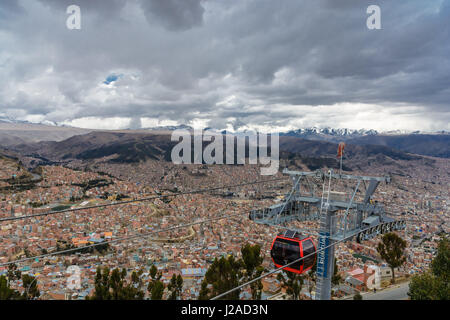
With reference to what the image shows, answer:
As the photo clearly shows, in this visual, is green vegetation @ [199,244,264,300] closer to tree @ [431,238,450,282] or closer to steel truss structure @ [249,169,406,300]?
steel truss structure @ [249,169,406,300]

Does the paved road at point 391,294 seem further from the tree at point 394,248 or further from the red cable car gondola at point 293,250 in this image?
the red cable car gondola at point 293,250

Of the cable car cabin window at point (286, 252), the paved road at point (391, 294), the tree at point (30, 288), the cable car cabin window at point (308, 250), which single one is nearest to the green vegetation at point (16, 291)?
the tree at point (30, 288)

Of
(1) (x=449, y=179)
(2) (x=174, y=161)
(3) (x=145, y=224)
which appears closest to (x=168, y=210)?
(3) (x=145, y=224)

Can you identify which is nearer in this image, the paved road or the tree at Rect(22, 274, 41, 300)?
the tree at Rect(22, 274, 41, 300)

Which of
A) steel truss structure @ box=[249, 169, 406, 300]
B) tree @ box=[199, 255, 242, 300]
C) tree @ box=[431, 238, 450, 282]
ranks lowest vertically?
tree @ box=[199, 255, 242, 300]

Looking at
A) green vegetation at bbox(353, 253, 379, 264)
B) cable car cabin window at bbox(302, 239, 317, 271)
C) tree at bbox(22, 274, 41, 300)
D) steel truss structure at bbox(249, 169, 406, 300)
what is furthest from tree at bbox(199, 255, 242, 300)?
green vegetation at bbox(353, 253, 379, 264)

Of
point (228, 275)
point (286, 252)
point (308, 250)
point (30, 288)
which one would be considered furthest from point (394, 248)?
point (30, 288)

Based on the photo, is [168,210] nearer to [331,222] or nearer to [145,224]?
[145,224]
